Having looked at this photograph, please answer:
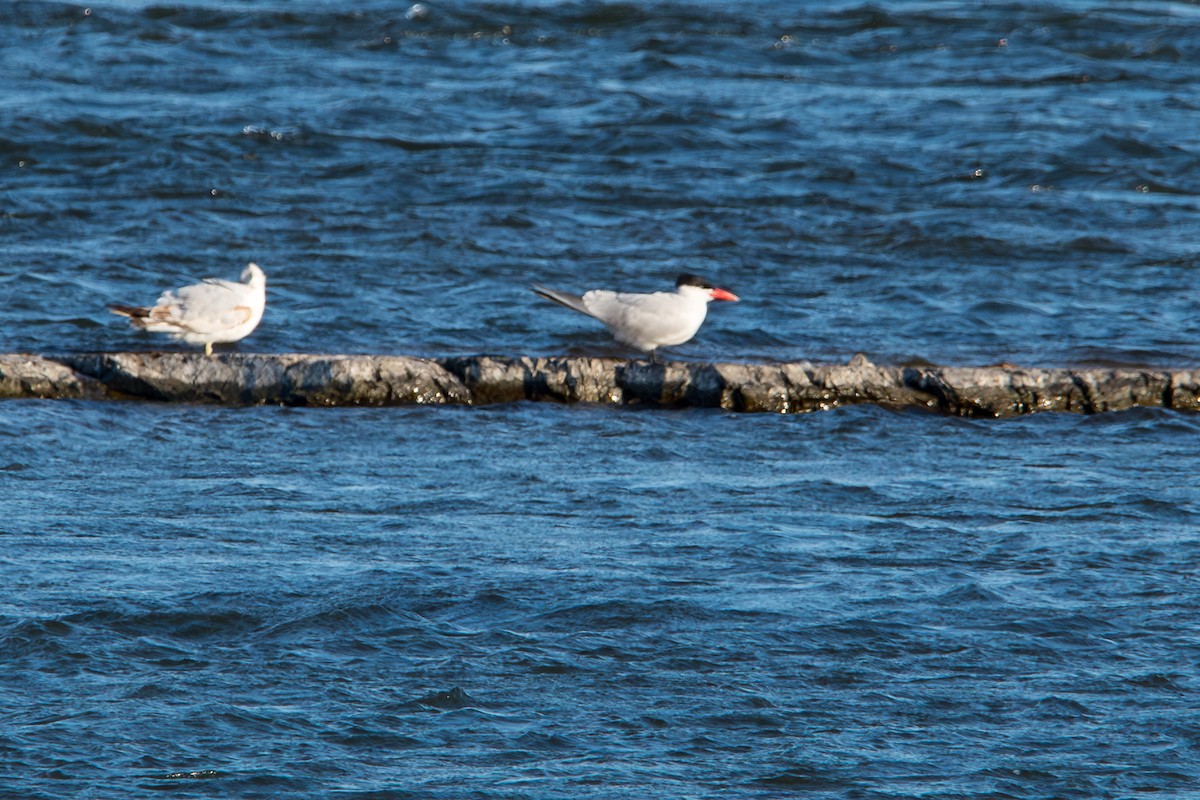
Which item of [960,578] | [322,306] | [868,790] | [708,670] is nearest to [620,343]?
[322,306]

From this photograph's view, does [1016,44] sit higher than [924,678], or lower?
higher

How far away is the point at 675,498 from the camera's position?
6.19m

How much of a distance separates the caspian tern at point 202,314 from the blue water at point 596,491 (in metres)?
0.40

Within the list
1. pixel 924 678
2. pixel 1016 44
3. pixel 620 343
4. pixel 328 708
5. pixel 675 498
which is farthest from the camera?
pixel 1016 44

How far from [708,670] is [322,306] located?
5.33m

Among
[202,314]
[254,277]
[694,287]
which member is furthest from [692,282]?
[202,314]

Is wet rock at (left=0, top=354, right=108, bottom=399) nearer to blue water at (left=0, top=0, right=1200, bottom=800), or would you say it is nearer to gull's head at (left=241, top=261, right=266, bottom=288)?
blue water at (left=0, top=0, right=1200, bottom=800)

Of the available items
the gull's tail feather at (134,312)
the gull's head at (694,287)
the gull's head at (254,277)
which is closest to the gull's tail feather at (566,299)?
the gull's head at (694,287)

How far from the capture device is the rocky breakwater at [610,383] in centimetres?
748

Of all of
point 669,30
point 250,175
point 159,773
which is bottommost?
point 159,773

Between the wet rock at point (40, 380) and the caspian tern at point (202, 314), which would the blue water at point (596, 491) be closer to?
the wet rock at point (40, 380)

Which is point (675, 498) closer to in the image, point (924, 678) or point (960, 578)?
point (960, 578)

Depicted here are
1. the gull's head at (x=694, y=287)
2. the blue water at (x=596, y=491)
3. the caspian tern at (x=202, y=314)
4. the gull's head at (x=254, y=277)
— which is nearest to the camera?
the blue water at (x=596, y=491)

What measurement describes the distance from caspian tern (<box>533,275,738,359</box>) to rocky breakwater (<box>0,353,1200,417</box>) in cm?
43
